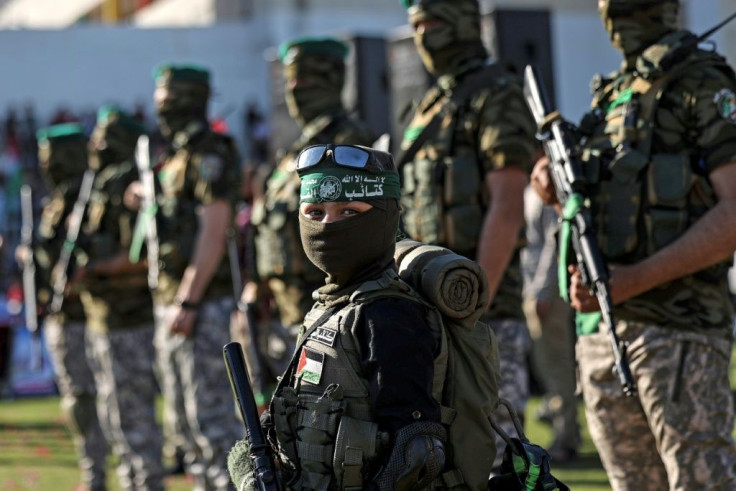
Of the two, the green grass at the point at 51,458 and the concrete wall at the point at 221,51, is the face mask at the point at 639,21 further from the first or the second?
the concrete wall at the point at 221,51

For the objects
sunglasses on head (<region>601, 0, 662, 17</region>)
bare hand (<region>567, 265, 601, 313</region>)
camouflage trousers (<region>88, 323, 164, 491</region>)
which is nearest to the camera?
bare hand (<region>567, 265, 601, 313</region>)

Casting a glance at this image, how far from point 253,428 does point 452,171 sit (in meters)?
2.12

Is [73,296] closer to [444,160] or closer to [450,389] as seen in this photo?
[444,160]

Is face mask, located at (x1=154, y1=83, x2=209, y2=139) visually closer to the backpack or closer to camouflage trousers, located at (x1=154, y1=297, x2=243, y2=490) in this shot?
camouflage trousers, located at (x1=154, y1=297, x2=243, y2=490)

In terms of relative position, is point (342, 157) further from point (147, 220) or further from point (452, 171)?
point (147, 220)

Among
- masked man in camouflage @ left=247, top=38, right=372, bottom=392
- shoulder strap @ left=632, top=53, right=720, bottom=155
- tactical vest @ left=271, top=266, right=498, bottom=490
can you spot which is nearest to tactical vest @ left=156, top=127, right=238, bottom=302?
masked man in camouflage @ left=247, top=38, right=372, bottom=392

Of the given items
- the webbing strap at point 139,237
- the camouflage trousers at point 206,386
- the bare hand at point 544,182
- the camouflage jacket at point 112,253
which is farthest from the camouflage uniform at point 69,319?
the bare hand at point 544,182

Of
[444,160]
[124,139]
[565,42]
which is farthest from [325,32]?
[444,160]

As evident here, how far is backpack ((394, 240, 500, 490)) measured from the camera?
330 cm

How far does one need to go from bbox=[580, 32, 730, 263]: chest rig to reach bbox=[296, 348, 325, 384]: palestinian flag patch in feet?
4.74

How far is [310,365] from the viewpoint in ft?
11.1

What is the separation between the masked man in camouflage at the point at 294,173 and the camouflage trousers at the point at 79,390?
2.49 metres

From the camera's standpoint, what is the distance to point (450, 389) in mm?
3320

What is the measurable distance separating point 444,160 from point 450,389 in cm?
211
